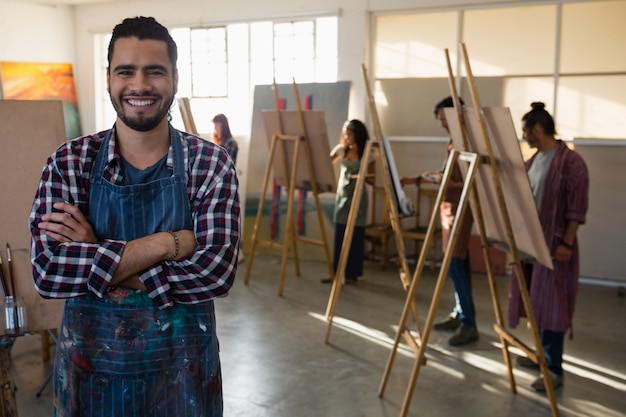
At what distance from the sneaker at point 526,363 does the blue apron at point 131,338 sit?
2.90 m

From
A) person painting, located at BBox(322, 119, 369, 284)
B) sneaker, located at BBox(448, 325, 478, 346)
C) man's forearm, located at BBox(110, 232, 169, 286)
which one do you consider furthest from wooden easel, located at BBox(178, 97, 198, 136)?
man's forearm, located at BBox(110, 232, 169, 286)

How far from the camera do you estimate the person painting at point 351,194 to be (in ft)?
18.9

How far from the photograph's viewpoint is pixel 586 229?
6.17m

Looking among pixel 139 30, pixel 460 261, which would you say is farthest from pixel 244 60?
pixel 139 30

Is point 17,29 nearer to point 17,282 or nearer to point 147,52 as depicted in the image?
point 17,282

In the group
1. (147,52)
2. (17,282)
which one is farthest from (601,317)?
(147,52)

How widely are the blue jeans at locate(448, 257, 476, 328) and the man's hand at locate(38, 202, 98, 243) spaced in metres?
3.17

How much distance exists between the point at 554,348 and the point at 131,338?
2.83m

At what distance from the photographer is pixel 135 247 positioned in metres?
1.52

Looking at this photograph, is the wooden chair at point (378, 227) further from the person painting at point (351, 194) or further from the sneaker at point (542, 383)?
the sneaker at point (542, 383)

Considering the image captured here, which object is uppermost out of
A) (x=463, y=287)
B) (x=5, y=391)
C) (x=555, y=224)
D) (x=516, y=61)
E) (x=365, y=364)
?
(x=516, y=61)

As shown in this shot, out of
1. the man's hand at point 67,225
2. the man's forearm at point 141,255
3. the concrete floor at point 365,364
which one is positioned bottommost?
the concrete floor at point 365,364

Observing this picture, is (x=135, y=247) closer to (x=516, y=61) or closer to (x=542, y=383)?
(x=542, y=383)

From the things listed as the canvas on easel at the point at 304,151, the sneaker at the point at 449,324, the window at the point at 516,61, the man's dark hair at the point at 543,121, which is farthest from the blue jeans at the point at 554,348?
the window at the point at 516,61
